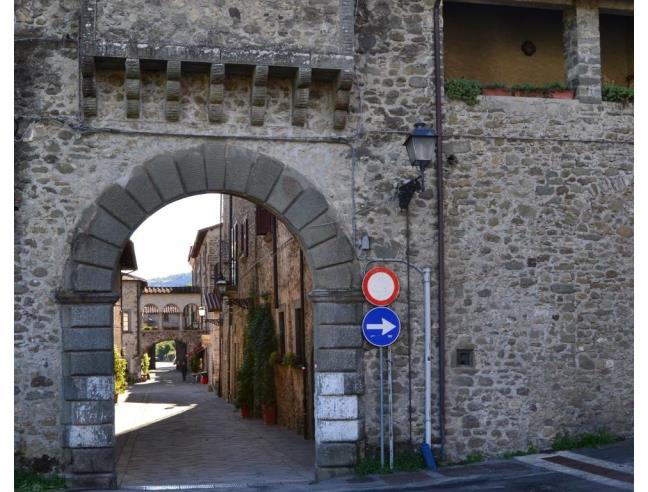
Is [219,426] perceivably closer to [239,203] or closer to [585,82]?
[239,203]

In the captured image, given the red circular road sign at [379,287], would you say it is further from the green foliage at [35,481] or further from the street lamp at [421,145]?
the green foliage at [35,481]

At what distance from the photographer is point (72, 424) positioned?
10.0 m

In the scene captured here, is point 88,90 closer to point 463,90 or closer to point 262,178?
point 262,178

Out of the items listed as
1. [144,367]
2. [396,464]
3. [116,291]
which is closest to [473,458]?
[396,464]

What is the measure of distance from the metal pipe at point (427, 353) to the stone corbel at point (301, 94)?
254 centimetres

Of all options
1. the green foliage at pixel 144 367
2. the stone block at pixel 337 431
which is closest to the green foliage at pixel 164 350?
the green foliage at pixel 144 367

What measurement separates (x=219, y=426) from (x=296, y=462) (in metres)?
6.64

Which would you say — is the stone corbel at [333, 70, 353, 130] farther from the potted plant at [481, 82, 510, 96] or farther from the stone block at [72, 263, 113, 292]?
the stone block at [72, 263, 113, 292]

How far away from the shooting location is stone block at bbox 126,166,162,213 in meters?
10.5

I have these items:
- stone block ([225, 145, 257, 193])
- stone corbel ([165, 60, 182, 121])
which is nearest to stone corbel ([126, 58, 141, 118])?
stone corbel ([165, 60, 182, 121])

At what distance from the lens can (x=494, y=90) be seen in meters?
11.8

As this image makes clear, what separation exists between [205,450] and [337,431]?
4420mm

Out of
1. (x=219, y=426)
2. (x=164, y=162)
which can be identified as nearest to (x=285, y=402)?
(x=219, y=426)

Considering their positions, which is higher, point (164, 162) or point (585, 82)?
point (585, 82)
